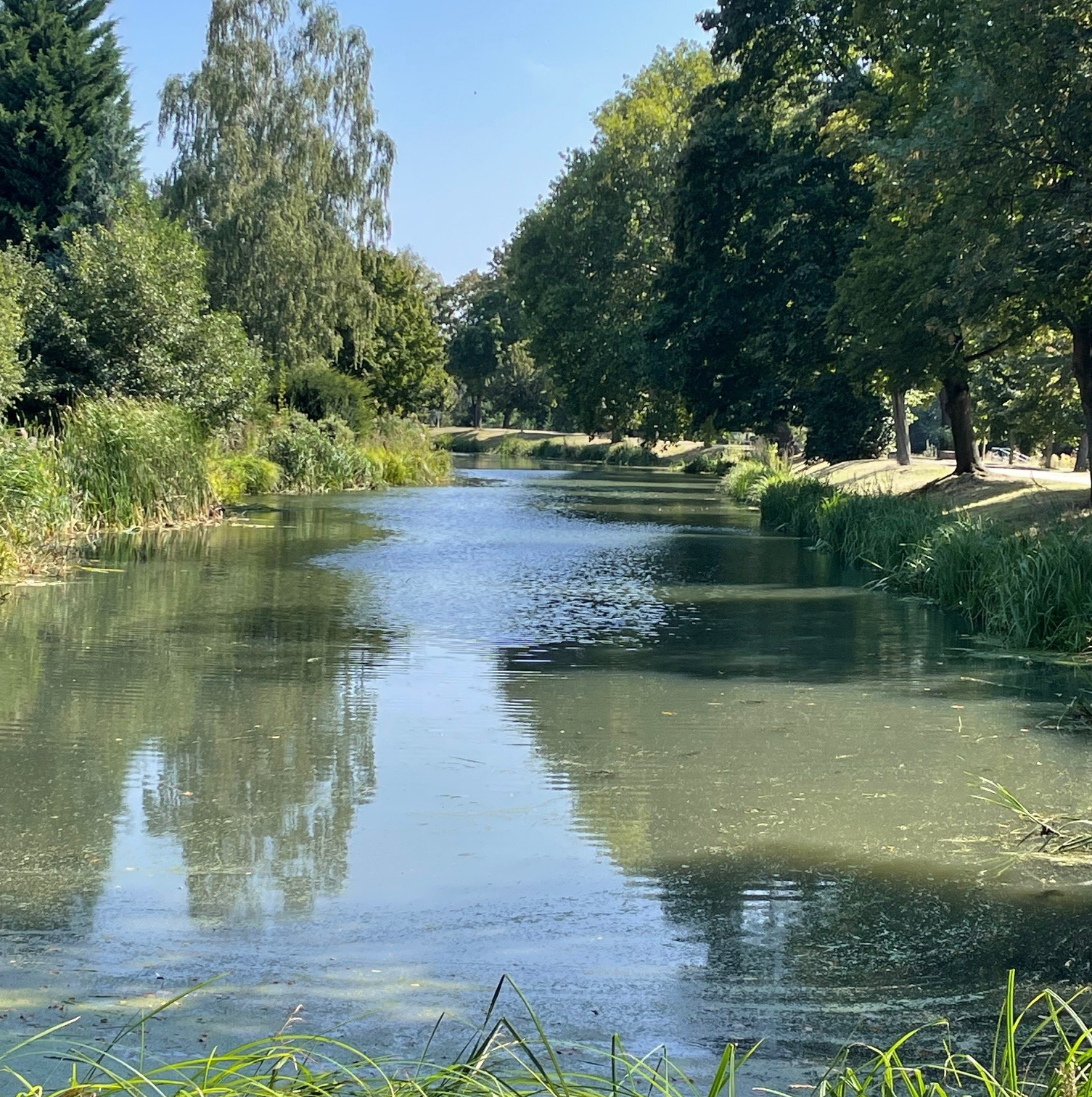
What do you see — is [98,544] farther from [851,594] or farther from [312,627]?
[851,594]

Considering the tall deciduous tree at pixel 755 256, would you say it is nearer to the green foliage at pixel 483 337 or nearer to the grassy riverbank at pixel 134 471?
the grassy riverbank at pixel 134 471

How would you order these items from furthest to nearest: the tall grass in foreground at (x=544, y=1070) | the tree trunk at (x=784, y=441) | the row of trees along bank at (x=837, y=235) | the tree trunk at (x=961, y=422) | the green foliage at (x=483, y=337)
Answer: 1. the green foliage at (x=483, y=337)
2. the tree trunk at (x=784, y=441)
3. the tree trunk at (x=961, y=422)
4. the row of trees along bank at (x=837, y=235)
5. the tall grass in foreground at (x=544, y=1070)

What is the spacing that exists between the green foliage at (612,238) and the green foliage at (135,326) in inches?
1099

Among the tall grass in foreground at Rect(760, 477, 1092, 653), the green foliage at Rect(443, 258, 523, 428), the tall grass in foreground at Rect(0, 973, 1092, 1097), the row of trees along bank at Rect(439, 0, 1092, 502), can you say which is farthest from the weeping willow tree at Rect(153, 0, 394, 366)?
the green foliage at Rect(443, 258, 523, 428)

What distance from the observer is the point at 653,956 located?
515 cm

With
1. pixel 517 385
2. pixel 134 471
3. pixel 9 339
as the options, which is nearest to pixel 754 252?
pixel 134 471

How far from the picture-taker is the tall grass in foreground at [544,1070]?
2938 mm

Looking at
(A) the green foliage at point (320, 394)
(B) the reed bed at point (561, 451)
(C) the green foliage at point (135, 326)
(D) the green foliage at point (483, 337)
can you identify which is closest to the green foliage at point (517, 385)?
(D) the green foliage at point (483, 337)

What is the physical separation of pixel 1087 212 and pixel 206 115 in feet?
→ 95.4

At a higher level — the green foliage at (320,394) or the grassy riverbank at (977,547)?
the green foliage at (320,394)

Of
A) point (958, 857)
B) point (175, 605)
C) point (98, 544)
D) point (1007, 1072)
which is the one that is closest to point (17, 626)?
point (175, 605)

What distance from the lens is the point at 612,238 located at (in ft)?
184

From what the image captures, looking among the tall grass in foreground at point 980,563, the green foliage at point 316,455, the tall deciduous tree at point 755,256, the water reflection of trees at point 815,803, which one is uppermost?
the tall deciduous tree at point 755,256

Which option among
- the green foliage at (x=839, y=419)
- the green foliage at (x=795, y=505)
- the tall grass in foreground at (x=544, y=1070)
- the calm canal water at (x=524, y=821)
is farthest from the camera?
the green foliage at (x=839, y=419)
